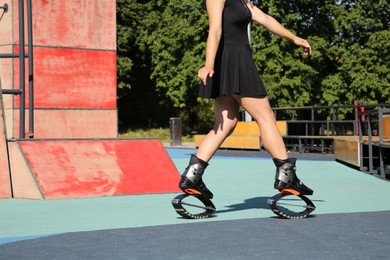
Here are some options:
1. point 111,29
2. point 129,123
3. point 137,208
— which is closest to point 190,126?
point 129,123

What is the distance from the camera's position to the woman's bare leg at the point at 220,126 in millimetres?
7270

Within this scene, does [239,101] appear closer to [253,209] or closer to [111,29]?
[253,209]

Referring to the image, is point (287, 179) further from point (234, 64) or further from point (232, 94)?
point (234, 64)

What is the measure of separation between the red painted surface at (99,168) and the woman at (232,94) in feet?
8.74

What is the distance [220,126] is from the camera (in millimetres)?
7309

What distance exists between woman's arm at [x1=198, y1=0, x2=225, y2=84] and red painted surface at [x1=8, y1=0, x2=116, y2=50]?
178 inches

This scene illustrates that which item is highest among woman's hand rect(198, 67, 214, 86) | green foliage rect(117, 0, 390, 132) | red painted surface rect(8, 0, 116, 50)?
green foliage rect(117, 0, 390, 132)

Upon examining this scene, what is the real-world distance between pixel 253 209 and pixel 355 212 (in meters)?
1.03

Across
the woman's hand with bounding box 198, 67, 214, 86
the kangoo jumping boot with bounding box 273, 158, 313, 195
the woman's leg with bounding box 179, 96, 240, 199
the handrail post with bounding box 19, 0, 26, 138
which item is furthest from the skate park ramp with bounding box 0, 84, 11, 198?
the kangoo jumping boot with bounding box 273, 158, 313, 195

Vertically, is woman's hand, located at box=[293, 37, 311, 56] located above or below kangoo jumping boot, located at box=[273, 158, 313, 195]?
above

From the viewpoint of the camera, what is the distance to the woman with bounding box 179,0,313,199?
7.14 metres

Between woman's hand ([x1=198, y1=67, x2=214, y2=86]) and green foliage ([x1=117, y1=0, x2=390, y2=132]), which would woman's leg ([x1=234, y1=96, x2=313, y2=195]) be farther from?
green foliage ([x1=117, y1=0, x2=390, y2=132])

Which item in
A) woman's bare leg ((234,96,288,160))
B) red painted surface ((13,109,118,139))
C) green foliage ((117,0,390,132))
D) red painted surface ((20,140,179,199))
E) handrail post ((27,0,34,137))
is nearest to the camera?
woman's bare leg ((234,96,288,160))

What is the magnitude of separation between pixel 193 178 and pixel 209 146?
1.04ft
